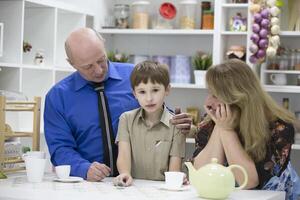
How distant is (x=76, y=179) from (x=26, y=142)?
195 cm

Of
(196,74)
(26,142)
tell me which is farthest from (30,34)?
(196,74)

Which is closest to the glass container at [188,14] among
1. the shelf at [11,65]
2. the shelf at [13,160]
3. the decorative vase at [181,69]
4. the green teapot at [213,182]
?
the decorative vase at [181,69]

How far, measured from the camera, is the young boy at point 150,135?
274 centimetres

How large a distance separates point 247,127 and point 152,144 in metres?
0.42

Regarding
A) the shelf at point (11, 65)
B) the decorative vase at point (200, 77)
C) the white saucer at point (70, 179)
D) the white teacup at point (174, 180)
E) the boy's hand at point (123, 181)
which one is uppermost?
the shelf at point (11, 65)

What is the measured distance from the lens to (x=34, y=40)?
4730 mm

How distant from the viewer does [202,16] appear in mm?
5223

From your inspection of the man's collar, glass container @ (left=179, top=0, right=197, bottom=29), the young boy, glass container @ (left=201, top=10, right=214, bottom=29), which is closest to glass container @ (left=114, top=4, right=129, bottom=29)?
glass container @ (left=179, top=0, right=197, bottom=29)

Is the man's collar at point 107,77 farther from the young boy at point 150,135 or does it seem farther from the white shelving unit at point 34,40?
the white shelving unit at point 34,40

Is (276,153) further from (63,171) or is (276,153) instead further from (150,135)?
(63,171)

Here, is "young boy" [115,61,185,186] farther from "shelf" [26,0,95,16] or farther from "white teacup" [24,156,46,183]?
"shelf" [26,0,95,16]

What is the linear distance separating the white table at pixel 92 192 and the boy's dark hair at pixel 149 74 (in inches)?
16.8

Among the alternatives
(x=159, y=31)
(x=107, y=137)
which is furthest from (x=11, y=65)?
(x=159, y=31)

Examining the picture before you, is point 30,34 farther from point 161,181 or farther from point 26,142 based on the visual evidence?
point 161,181
